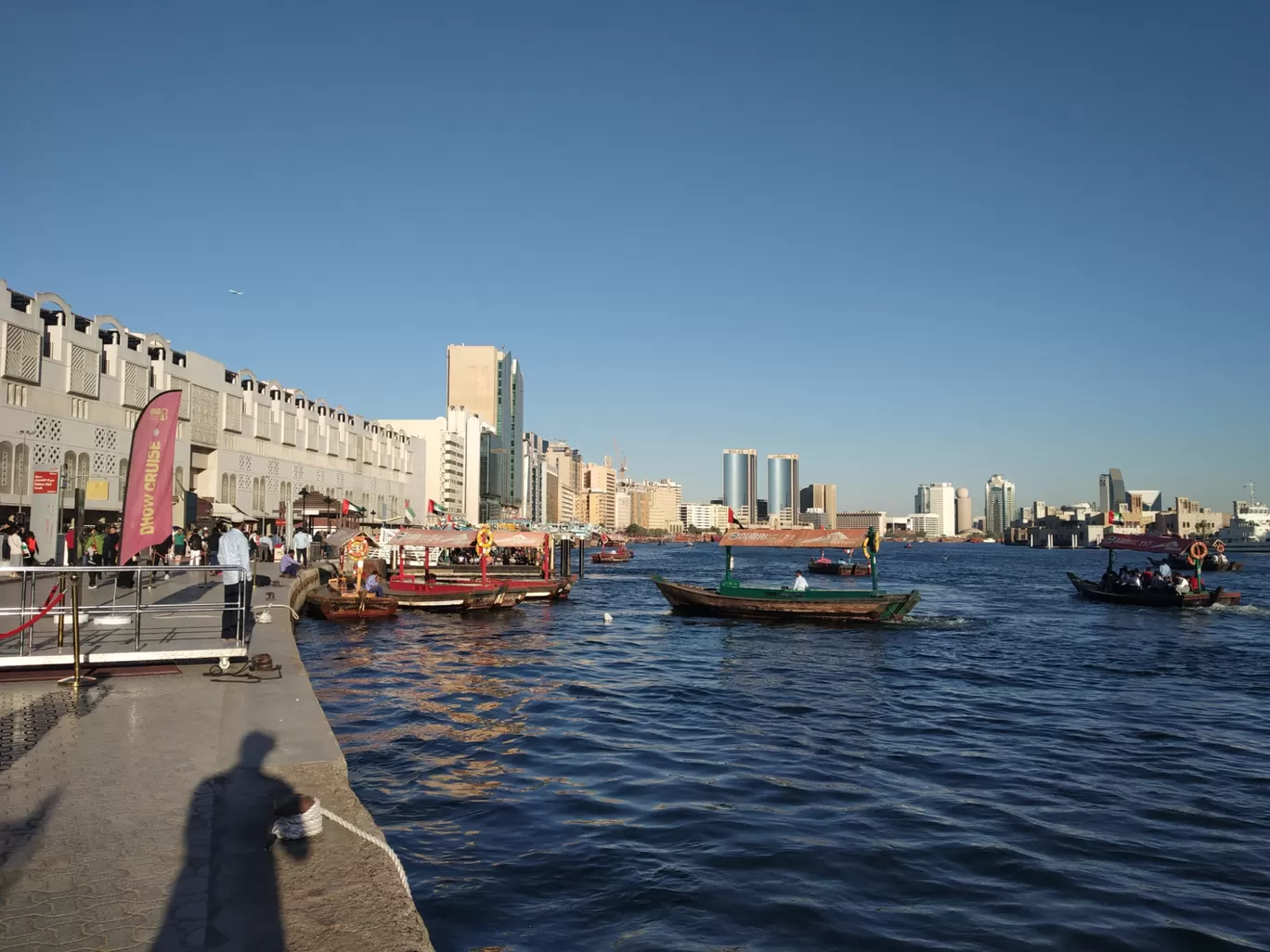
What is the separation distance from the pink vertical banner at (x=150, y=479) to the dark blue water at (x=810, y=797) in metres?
4.36

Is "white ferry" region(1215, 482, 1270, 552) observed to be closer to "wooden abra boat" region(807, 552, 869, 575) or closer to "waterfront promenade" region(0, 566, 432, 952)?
"wooden abra boat" region(807, 552, 869, 575)

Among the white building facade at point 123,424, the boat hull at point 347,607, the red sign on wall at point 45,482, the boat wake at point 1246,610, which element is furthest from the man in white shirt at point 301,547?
the boat wake at point 1246,610

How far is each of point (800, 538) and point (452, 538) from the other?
15913mm

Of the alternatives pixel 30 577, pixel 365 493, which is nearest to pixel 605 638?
pixel 30 577

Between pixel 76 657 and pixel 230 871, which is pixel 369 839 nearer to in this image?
pixel 230 871

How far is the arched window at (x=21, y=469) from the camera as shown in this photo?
34562 millimetres

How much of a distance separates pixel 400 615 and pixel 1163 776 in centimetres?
2768

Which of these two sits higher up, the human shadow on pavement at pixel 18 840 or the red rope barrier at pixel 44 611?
the red rope barrier at pixel 44 611

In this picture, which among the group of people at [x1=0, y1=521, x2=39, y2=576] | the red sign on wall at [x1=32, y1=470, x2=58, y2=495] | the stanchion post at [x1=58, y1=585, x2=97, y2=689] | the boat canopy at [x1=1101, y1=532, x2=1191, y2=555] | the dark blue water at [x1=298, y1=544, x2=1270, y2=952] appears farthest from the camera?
the boat canopy at [x1=1101, y1=532, x2=1191, y2=555]

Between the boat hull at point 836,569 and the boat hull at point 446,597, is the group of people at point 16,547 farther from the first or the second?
the boat hull at point 836,569

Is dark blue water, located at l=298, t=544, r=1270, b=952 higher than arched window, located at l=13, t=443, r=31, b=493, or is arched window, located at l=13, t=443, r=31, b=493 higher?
arched window, located at l=13, t=443, r=31, b=493

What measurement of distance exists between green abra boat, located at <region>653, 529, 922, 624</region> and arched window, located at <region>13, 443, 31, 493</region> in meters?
28.5

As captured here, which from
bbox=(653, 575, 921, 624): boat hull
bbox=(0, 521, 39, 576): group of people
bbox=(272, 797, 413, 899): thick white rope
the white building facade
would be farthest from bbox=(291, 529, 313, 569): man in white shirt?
bbox=(272, 797, 413, 899): thick white rope

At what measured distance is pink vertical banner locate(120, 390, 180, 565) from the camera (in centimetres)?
1247
